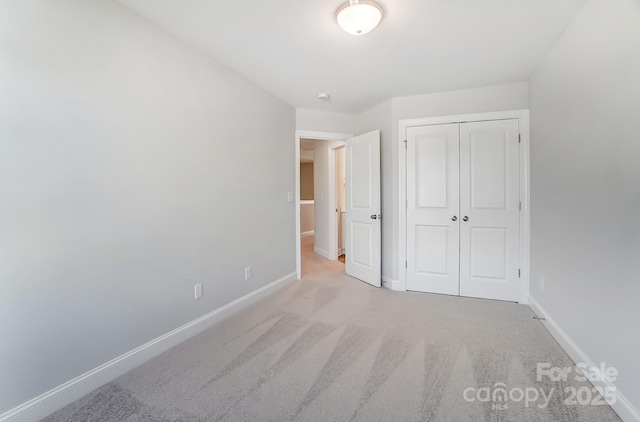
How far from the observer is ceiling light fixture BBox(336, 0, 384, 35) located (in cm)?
159

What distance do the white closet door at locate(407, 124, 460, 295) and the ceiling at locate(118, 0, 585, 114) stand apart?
0.57 m

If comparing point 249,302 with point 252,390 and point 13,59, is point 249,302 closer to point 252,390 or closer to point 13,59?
point 252,390

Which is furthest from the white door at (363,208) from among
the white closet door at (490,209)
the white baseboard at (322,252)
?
the white baseboard at (322,252)

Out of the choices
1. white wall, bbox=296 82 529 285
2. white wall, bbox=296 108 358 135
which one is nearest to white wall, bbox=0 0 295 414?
white wall, bbox=296 108 358 135

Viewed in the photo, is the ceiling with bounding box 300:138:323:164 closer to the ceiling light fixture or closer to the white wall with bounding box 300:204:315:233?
the white wall with bounding box 300:204:315:233

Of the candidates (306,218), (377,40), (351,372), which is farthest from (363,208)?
(306,218)

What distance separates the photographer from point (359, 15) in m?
1.63

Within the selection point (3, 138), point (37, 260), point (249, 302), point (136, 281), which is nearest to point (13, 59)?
point (3, 138)

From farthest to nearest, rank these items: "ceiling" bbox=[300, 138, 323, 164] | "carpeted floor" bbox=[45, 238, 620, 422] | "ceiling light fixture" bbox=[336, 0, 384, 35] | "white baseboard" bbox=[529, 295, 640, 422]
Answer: "ceiling" bbox=[300, 138, 323, 164]
"ceiling light fixture" bbox=[336, 0, 384, 35]
"carpeted floor" bbox=[45, 238, 620, 422]
"white baseboard" bbox=[529, 295, 640, 422]

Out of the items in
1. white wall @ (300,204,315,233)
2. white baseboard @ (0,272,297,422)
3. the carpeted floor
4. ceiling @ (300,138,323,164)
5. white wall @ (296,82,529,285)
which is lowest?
the carpeted floor

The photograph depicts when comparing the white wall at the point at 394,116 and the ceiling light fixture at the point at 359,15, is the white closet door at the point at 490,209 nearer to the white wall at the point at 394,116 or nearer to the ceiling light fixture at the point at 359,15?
the white wall at the point at 394,116

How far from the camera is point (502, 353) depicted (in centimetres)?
192

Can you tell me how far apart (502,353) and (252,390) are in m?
1.75

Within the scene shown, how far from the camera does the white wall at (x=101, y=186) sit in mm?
1304
